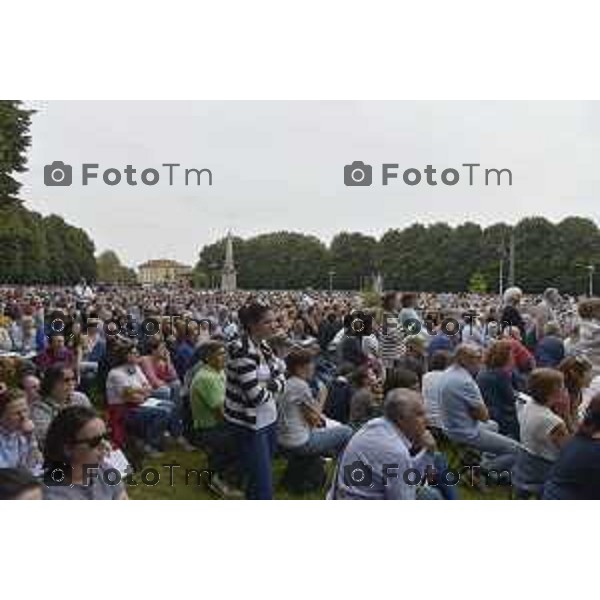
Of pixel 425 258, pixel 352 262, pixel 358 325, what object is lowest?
pixel 358 325

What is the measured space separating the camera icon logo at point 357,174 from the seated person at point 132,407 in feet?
10.2

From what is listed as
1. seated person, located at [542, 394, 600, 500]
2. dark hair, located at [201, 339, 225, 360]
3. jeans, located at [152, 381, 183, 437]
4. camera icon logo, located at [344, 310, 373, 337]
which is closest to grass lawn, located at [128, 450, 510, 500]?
jeans, located at [152, 381, 183, 437]

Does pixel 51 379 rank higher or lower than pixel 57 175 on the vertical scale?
lower

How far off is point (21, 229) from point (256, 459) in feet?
84.4

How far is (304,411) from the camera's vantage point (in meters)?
8.33

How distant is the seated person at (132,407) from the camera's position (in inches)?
375

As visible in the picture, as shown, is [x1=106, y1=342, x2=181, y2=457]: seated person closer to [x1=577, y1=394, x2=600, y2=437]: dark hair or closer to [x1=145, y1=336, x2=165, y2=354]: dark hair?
[x1=145, y1=336, x2=165, y2=354]: dark hair

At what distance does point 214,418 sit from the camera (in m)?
8.76

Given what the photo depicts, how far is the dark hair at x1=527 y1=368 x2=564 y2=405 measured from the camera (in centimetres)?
747

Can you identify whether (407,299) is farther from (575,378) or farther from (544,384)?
(544,384)

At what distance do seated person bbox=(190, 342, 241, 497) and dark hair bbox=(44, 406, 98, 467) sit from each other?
304cm

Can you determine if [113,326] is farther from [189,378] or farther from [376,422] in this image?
[376,422]

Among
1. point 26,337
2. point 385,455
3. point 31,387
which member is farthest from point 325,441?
point 26,337

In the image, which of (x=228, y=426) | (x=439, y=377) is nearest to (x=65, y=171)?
(x=228, y=426)
